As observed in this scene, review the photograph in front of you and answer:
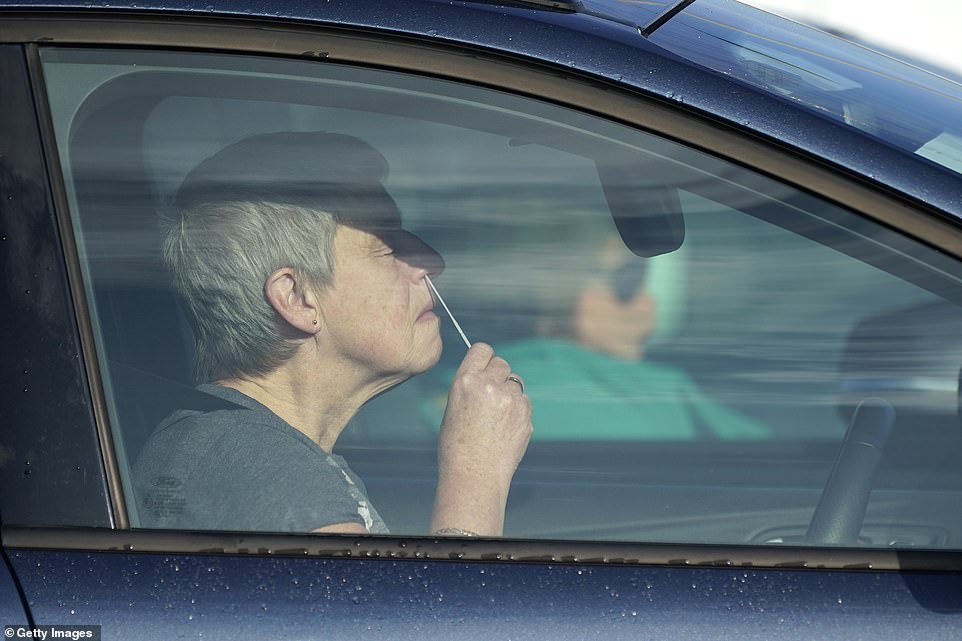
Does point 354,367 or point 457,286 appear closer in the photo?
point 457,286

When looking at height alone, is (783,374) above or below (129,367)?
below

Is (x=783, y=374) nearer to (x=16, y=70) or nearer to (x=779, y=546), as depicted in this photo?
(x=779, y=546)

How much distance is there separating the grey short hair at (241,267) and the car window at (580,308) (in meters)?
0.03

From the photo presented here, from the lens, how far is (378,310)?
5.25 ft

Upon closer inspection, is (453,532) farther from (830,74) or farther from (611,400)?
(830,74)

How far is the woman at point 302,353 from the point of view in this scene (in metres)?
1.44

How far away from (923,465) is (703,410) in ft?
0.87

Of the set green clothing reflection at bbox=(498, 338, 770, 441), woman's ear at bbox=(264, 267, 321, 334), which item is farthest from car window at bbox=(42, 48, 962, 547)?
woman's ear at bbox=(264, 267, 321, 334)

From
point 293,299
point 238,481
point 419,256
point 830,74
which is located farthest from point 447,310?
point 830,74

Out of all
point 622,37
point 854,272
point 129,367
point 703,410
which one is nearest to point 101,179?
point 129,367

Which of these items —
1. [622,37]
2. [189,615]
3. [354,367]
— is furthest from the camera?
[354,367]

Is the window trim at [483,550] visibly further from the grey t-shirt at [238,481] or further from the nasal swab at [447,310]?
the nasal swab at [447,310]

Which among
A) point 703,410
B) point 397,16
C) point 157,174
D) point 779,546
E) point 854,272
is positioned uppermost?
point 397,16

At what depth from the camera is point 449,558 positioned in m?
1.36
